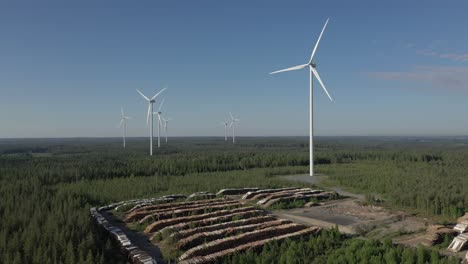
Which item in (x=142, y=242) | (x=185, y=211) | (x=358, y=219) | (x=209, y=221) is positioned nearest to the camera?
(x=142, y=242)

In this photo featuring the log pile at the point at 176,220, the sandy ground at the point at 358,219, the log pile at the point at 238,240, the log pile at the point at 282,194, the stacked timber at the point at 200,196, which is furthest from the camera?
the stacked timber at the point at 200,196

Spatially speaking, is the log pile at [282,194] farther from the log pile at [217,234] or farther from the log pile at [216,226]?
the log pile at [217,234]

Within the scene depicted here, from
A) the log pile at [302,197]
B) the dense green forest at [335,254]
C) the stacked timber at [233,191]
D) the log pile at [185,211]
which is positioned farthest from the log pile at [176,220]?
the stacked timber at [233,191]

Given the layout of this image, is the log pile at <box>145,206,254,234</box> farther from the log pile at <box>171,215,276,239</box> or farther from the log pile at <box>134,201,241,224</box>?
the log pile at <box>171,215,276,239</box>

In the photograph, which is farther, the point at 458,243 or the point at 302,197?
the point at 302,197

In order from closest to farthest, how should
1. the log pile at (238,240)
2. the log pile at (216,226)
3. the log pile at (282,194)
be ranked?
the log pile at (238,240), the log pile at (216,226), the log pile at (282,194)

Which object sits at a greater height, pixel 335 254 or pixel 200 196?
pixel 200 196

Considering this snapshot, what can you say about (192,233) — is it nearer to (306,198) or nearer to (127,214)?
(127,214)

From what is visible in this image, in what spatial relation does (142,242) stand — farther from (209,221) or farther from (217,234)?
(209,221)

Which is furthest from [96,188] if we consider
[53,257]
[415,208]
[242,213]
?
[415,208]

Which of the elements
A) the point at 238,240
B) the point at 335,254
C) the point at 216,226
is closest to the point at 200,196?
the point at 216,226

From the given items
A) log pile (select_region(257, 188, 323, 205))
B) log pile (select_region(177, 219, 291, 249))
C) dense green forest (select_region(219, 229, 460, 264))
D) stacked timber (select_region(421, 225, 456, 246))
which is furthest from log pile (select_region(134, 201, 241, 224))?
stacked timber (select_region(421, 225, 456, 246))
